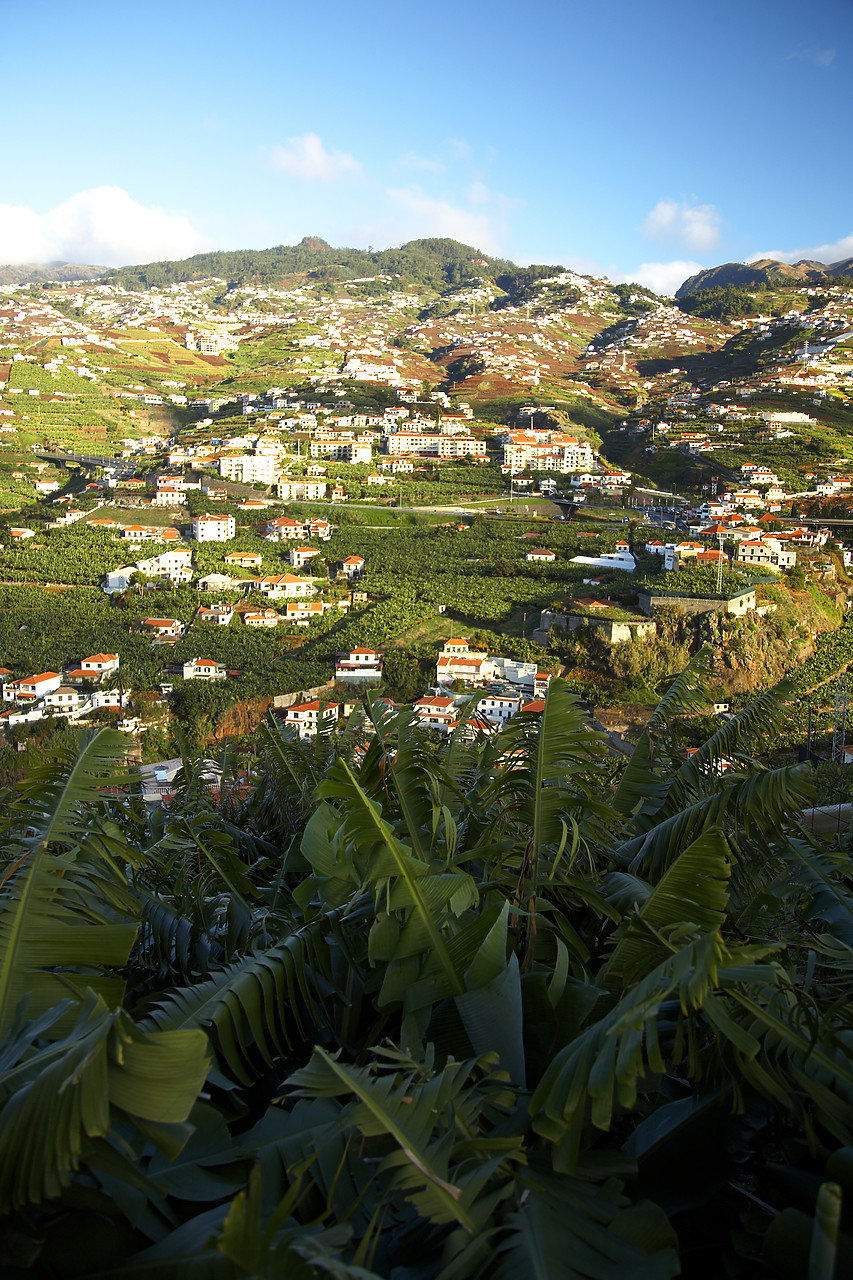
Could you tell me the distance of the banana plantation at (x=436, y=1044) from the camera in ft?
2.35

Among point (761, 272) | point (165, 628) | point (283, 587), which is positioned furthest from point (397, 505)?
point (761, 272)

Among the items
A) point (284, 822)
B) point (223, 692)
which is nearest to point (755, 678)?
point (223, 692)

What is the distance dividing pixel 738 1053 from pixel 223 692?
19.9m

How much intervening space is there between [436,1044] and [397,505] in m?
37.7

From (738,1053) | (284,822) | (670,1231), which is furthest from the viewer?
(284,822)

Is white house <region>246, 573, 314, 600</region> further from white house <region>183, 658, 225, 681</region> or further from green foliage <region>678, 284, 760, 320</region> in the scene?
green foliage <region>678, 284, 760, 320</region>

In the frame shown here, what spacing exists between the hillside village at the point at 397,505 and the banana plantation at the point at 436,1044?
1.34 ft

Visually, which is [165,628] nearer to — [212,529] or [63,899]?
[212,529]

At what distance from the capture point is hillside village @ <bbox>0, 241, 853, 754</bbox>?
862 inches

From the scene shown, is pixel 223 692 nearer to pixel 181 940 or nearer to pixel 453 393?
pixel 181 940

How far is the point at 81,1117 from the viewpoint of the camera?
25.9 inches

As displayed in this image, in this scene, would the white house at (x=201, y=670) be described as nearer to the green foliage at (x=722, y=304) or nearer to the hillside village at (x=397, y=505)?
the hillside village at (x=397, y=505)

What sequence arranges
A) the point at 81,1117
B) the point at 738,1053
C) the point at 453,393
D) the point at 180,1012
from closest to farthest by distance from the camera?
the point at 81,1117 < the point at 738,1053 < the point at 180,1012 < the point at 453,393

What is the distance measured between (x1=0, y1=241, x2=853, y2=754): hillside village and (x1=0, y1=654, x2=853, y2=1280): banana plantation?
409mm
